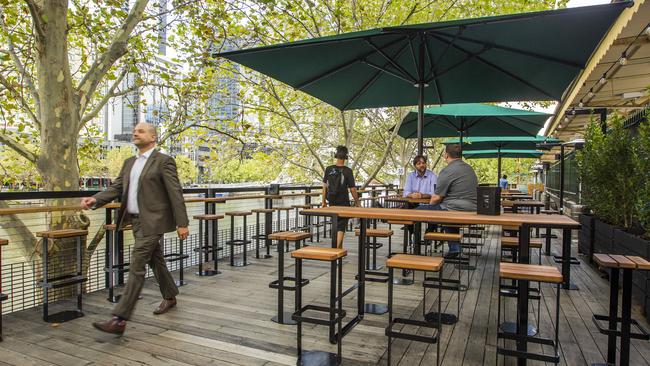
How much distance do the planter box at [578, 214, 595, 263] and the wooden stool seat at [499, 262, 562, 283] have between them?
408 centimetres

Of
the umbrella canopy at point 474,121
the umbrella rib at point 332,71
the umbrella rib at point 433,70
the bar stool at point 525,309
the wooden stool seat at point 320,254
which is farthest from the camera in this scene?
the umbrella canopy at point 474,121

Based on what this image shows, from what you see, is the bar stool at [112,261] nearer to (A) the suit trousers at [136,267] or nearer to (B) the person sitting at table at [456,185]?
(A) the suit trousers at [136,267]

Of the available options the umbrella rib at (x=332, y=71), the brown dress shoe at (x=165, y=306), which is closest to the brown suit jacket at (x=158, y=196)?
the brown dress shoe at (x=165, y=306)

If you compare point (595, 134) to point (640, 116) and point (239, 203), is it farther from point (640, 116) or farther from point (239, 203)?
point (239, 203)

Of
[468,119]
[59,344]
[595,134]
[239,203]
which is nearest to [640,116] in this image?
[595,134]

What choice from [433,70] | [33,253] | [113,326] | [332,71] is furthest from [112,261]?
[433,70]

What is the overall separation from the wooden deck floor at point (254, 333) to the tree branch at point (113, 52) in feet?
8.82

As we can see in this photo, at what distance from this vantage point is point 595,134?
19.4ft

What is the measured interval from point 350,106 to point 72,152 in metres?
3.97

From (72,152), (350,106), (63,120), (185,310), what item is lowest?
(185,310)

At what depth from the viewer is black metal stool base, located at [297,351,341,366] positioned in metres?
2.77

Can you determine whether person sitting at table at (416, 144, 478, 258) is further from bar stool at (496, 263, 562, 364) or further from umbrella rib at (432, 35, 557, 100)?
bar stool at (496, 263, 562, 364)

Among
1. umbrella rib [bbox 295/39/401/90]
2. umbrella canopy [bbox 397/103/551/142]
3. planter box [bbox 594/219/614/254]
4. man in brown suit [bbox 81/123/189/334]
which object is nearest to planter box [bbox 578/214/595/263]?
planter box [bbox 594/219/614/254]

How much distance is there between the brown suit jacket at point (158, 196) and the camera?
11.3ft
